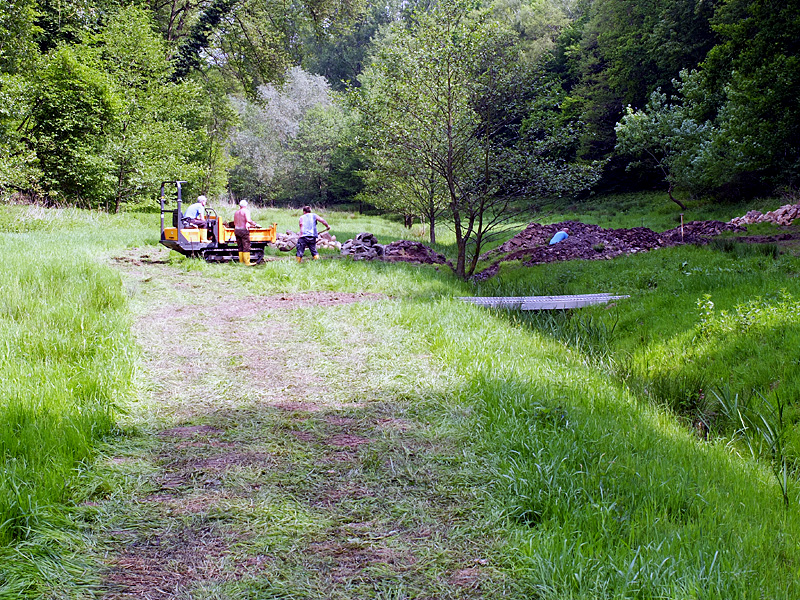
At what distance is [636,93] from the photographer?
36.5 metres

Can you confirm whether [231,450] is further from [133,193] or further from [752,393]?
[133,193]

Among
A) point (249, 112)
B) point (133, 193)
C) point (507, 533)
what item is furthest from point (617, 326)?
point (249, 112)

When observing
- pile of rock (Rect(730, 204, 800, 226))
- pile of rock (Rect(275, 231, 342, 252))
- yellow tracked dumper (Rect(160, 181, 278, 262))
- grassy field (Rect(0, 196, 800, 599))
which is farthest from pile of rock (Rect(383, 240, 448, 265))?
pile of rock (Rect(730, 204, 800, 226))

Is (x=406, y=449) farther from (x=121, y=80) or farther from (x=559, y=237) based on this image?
(x=121, y=80)

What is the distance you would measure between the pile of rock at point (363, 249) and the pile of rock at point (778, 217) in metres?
11.5

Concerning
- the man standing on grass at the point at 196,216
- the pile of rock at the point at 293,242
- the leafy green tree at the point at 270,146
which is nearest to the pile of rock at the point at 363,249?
the pile of rock at the point at 293,242

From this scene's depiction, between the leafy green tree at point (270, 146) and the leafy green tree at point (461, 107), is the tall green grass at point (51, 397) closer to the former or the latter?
the leafy green tree at point (461, 107)

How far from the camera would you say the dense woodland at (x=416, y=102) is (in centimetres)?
1212

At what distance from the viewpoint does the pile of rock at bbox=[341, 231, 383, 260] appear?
51.6ft

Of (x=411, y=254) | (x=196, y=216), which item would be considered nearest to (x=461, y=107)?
(x=411, y=254)

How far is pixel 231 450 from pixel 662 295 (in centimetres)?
764

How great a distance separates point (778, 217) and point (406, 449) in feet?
59.3

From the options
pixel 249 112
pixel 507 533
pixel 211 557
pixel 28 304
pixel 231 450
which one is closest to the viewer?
pixel 211 557

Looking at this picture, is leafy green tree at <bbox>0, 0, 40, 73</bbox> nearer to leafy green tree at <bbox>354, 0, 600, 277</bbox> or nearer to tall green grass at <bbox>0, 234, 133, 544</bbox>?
leafy green tree at <bbox>354, 0, 600, 277</bbox>
